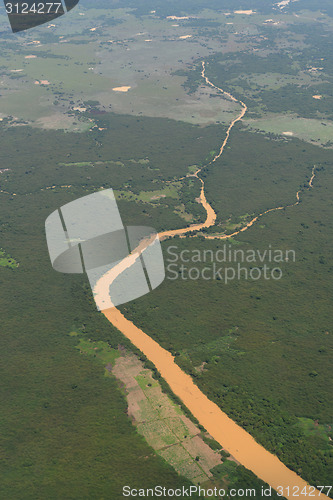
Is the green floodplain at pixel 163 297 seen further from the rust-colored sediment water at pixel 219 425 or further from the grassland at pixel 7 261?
the rust-colored sediment water at pixel 219 425

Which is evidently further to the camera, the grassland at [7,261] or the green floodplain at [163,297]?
the grassland at [7,261]

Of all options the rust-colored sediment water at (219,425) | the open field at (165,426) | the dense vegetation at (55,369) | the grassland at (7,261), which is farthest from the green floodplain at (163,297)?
the open field at (165,426)

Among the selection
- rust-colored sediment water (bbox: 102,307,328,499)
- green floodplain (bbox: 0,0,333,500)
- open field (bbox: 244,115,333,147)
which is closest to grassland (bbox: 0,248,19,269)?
green floodplain (bbox: 0,0,333,500)

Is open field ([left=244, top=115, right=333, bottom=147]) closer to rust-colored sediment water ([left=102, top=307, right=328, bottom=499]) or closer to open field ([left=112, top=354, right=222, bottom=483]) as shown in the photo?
rust-colored sediment water ([left=102, top=307, right=328, bottom=499])

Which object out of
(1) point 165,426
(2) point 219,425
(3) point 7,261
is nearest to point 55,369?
(1) point 165,426

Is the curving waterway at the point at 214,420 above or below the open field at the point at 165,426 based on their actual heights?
below

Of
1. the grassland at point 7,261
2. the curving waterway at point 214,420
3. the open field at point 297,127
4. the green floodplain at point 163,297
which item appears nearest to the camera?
the curving waterway at point 214,420
